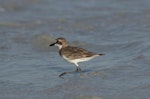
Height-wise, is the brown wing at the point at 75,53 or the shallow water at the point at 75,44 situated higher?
the brown wing at the point at 75,53

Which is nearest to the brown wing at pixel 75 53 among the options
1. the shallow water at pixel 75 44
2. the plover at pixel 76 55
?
the plover at pixel 76 55

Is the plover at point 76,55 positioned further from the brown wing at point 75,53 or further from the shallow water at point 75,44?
the shallow water at point 75,44

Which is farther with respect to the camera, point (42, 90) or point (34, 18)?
point (34, 18)

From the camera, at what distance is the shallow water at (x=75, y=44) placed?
34.4 ft

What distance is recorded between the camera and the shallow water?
1049cm

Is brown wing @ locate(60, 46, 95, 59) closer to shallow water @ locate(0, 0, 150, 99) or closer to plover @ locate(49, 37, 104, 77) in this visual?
plover @ locate(49, 37, 104, 77)

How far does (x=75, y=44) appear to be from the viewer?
14.9 metres

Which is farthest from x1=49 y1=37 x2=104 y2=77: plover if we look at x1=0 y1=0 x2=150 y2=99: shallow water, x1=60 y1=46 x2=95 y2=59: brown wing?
x1=0 y1=0 x2=150 y2=99: shallow water

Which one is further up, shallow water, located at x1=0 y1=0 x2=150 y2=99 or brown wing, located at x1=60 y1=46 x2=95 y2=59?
brown wing, located at x1=60 y1=46 x2=95 y2=59

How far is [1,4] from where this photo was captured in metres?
20.6

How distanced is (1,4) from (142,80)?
35.0 ft

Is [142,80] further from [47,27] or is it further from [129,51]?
[47,27]

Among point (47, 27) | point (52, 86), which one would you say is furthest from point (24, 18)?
point (52, 86)

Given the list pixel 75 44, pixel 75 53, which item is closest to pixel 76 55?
pixel 75 53
